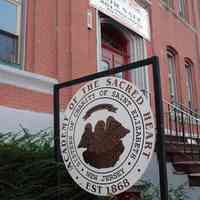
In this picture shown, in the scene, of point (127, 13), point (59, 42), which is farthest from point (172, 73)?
point (59, 42)

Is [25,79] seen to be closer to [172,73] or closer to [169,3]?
[172,73]

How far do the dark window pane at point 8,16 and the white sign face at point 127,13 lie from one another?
1839mm

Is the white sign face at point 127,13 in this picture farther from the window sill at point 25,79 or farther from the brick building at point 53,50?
the window sill at point 25,79

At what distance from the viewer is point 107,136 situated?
3568mm

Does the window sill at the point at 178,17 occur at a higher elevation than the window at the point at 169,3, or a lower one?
lower

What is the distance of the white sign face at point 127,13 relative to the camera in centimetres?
766

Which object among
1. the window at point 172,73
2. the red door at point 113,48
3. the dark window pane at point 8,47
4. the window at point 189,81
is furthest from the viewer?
the window at point 189,81

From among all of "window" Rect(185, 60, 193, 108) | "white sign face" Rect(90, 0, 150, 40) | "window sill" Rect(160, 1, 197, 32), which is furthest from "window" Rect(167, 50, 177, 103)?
"white sign face" Rect(90, 0, 150, 40)

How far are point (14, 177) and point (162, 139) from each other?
1601mm

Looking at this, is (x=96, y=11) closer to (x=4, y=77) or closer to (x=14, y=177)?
(x=4, y=77)

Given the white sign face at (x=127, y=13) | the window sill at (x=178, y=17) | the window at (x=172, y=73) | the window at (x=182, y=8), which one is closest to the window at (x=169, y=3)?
the window sill at (x=178, y=17)

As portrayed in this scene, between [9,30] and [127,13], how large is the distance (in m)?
3.25

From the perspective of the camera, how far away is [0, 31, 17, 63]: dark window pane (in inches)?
229

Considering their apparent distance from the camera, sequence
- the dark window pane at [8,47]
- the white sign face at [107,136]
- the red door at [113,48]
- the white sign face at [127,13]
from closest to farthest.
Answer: the white sign face at [107,136]
the dark window pane at [8,47]
the white sign face at [127,13]
the red door at [113,48]
